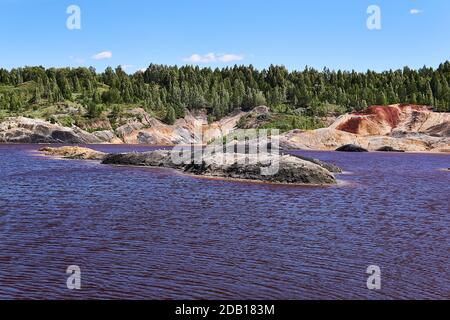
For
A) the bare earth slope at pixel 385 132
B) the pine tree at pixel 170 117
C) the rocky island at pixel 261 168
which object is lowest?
the rocky island at pixel 261 168

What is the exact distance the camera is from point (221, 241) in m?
25.6

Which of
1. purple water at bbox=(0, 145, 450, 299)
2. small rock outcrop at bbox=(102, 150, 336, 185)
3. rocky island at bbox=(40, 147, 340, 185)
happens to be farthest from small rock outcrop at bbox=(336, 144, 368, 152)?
purple water at bbox=(0, 145, 450, 299)

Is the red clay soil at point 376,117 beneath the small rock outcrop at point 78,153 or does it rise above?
above

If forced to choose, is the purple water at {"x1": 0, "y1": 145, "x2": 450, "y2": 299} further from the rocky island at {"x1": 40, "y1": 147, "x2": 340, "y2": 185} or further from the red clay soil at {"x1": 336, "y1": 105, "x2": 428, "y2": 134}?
the red clay soil at {"x1": 336, "y1": 105, "x2": 428, "y2": 134}

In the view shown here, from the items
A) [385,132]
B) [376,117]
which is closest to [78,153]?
[385,132]

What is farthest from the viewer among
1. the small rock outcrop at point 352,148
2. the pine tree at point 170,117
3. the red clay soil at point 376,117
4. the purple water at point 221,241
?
the pine tree at point 170,117

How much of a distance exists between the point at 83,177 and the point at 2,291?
126 ft

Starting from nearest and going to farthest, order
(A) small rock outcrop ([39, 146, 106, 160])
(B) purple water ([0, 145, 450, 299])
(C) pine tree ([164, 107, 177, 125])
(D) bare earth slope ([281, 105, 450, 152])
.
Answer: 1. (B) purple water ([0, 145, 450, 299])
2. (A) small rock outcrop ([39, 146, 106, 160])
3. (D) bare earth slope ([281, 105, 450, 152])
4. (C) pine tree ([164, 107, 177, 125])

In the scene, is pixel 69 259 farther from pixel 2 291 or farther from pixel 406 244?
pixel 406 244

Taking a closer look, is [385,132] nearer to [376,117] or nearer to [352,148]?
[376,117]

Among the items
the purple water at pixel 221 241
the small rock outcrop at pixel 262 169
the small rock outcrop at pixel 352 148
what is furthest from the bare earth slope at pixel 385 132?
the purple water at pixel 221 241

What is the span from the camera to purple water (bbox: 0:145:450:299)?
1862 centimetres

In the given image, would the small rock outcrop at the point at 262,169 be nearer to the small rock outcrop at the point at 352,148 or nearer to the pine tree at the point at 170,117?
the small rock outcrop at the point at 352,148

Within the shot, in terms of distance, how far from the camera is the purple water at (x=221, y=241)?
1862 centimetres
